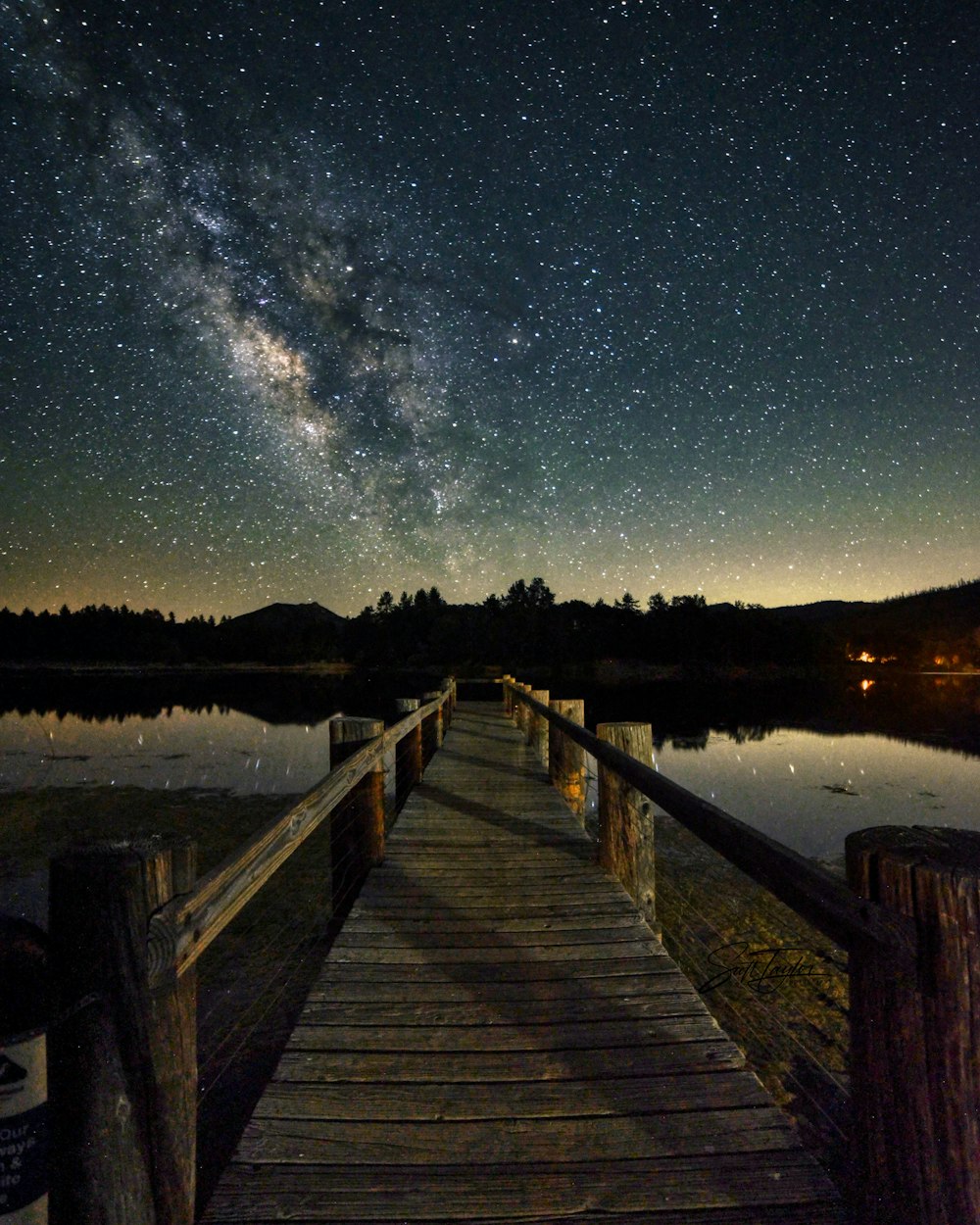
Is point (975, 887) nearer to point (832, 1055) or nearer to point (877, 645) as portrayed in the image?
point (832, 1055)

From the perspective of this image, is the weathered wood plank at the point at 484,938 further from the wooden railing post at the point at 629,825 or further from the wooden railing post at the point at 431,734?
the wooden railing post at the point at 431,734

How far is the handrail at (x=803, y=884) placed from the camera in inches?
52.2

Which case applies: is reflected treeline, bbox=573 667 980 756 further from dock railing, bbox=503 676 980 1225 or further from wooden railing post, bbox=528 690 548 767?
dock railing, bbox=503 676 980 1225

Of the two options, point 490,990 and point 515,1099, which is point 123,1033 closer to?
point 515,1099

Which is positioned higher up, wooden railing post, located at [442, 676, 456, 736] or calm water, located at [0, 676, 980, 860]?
wooden railing post, located at [442, 676, 456, 736]

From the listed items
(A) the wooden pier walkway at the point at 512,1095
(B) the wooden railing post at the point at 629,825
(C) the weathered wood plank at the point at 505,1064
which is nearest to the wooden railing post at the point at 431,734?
Result: (B) the wooden railing post at the point at 629,825

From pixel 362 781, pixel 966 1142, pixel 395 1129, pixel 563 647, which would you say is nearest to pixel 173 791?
pixel 362 781

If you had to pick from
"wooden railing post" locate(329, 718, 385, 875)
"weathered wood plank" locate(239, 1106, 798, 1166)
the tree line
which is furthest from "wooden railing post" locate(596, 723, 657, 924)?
the tree line

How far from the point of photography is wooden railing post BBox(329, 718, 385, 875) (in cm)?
508

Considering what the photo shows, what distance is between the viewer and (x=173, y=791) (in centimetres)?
1769

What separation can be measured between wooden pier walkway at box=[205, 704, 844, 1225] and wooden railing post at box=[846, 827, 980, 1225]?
66 cm

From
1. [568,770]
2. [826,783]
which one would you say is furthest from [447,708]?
[826,783]

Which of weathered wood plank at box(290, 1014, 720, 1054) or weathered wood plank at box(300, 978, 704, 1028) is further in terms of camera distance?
weathered wood plank at box(300, 978, 704, 1028)
